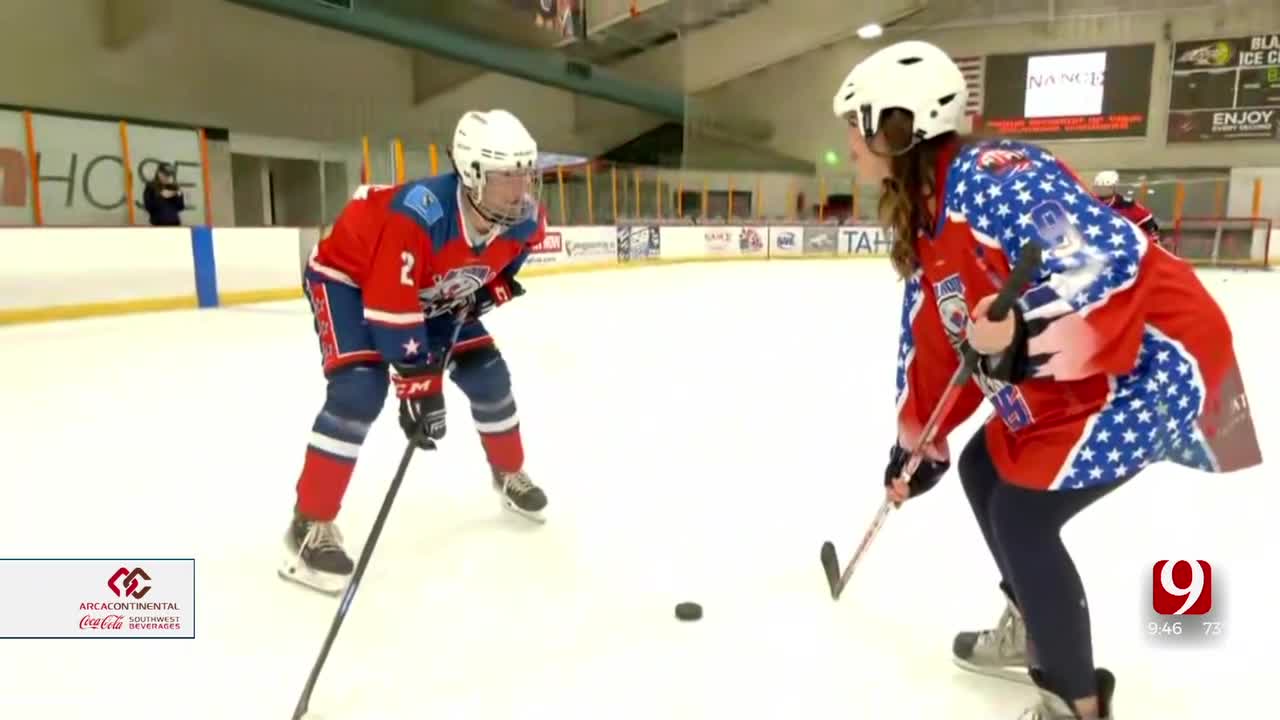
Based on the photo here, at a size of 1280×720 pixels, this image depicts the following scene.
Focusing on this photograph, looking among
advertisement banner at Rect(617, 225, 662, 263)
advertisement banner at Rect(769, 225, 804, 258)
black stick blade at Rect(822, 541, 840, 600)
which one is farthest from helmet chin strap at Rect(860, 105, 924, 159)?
advertisement banner at Rect(769, 225, 804, 258)

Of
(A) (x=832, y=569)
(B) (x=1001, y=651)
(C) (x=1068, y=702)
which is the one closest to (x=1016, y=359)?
(C) (x=1068, y=702)

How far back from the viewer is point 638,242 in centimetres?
1177

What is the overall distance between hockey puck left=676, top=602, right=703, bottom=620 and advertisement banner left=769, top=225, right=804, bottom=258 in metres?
12.6

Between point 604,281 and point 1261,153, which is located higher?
point 1261,153

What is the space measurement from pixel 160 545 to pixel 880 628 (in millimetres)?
1549

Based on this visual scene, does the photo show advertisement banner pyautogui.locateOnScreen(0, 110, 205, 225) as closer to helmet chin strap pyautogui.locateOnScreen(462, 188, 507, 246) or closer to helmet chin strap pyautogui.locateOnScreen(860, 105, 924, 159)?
helmet chin strap pyautogui.locateOnScreen(462, 188, 507, 246)

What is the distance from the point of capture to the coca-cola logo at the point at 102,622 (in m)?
1.60

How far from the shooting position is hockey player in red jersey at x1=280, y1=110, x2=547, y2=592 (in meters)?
1.66

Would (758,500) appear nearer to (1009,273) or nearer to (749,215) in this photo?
(1009,273)

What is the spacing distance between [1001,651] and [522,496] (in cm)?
114

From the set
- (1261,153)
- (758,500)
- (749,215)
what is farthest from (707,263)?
(758,500)

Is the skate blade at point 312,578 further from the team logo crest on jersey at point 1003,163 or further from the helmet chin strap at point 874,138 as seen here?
the team logo crest on jersey at point 1003,163

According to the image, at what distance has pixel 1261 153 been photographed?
14.0 m

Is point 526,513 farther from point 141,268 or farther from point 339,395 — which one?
point 141,268
